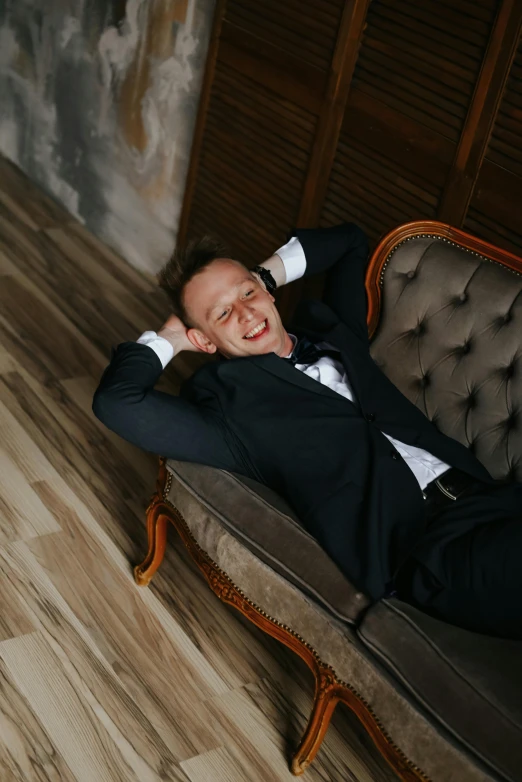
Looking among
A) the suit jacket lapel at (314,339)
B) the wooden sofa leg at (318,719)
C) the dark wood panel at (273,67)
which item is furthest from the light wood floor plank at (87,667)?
the dark wood panel at (273,67)

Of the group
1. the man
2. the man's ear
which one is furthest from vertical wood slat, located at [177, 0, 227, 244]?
the man's ear

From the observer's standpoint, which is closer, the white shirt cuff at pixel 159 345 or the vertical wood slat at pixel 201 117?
the white shirt cuff at pixel 159 345

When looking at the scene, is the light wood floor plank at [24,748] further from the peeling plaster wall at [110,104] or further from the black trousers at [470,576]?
the peeling plaster wall at [110,104]

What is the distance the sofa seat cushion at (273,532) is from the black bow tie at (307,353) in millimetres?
326

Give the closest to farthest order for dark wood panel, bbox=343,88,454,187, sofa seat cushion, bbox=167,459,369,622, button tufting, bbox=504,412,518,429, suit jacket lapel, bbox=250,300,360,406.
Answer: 1. sofa seat cushion, bbox=167,459,369,622
2. suit jacket lapel, bbox=250,300,360,406
3. button tufting, bbox=504,412,518,429
4. dark wood panel, bbox=343,88,454,187

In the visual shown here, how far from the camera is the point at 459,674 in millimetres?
1489

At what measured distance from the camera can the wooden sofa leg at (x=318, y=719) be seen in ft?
5.52

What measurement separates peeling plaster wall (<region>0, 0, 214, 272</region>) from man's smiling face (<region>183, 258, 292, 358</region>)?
171 cm

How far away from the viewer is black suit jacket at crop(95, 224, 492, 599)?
5.62ft

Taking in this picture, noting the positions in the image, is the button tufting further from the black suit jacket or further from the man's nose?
the man's nose

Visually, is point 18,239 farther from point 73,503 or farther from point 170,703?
point 170,703

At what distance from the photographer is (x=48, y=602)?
2.03 m

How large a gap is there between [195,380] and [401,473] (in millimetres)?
492

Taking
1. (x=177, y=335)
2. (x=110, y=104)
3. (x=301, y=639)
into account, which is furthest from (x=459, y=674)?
(x=110, y=104)
